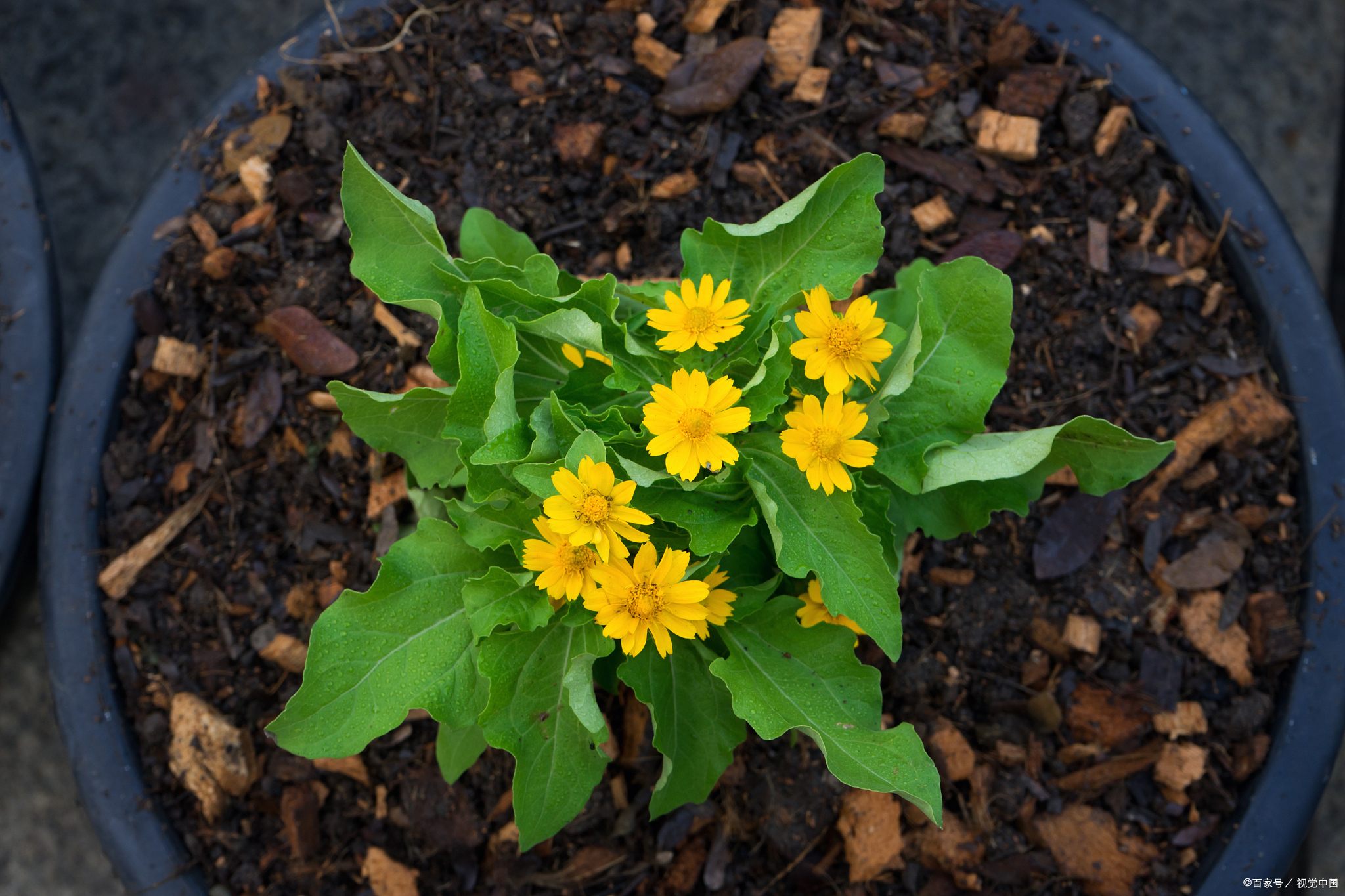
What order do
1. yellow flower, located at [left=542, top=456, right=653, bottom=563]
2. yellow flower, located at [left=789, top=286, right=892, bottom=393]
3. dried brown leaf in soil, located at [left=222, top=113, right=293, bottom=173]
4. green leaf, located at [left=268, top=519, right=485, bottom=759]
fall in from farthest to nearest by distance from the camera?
dried brown leaf in soil, located at [left=222, top=113, right=293, bottom=173], green leaf, located at [left=268, top=519, right=485, bottom=759], yellow flower, located at [left=789, top=286, right=892, bottom=393], yellow flower, located at [left=542, top=456, right=653, bottom=563]

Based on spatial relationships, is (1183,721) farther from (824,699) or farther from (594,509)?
(594,509)

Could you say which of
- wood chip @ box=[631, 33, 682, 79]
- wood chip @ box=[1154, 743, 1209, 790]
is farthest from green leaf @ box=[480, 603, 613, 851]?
wood chip @ box=[631, 33, 682, 79]

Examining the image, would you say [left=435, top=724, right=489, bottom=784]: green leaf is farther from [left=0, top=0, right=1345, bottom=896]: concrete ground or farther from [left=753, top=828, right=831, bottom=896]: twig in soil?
[left=0, top=0, right=1345, bottom=896]: concrete ground

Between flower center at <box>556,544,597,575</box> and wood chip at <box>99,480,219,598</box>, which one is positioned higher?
flower center at <box>556,544,597,575</box>

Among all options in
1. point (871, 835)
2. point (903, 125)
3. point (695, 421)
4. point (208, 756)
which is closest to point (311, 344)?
point (208, 756)

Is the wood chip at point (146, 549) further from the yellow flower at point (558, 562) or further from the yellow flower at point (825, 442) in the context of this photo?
the yellow flower at point (825, 442)

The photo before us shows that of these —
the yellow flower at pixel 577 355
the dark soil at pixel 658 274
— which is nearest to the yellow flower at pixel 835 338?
the yellow flower at pixel 577 355

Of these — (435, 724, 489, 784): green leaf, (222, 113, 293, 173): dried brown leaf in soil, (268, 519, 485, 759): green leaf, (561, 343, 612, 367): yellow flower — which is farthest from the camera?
(222, 113, 293, 173): dried brown leaf in soil
